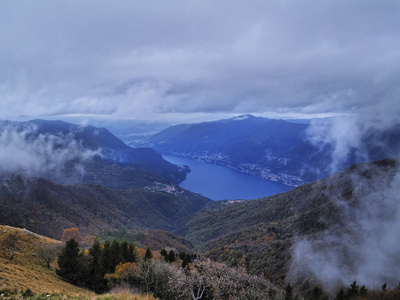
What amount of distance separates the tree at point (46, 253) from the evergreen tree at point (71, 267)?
160cm

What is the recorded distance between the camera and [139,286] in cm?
2559

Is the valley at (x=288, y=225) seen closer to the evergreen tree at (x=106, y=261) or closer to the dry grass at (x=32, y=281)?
the evergreen tree at (x=106, y=261)

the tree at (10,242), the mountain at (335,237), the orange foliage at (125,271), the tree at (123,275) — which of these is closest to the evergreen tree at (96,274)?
the tree at (123,275)

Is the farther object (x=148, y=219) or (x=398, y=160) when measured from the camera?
(x=148, y=219)

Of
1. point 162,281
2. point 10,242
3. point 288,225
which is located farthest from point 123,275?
point 288,225

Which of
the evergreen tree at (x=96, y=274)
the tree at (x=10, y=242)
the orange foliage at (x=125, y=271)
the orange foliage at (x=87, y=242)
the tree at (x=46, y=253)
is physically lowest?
the orange foliage at (x=87, y=242)

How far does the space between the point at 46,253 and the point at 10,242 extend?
4175 millimetres

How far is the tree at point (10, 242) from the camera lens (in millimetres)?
23812

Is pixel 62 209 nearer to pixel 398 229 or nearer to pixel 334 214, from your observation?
pixel 334 214

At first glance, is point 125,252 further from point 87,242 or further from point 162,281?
point 87,242

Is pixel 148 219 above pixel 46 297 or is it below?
below

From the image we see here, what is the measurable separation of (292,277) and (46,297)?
38391 mm

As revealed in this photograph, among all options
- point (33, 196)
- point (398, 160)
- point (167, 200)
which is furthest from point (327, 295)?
point (167, 200)

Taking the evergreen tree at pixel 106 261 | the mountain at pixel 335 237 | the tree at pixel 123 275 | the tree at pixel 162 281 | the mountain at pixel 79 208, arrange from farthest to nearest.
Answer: the mountain at pixel 79 208 < the mountain at pixel 335 237 < the evergreen tree at pixel 106 261 < the tree at pixel 123 275 < the tree at pixel 162 281
